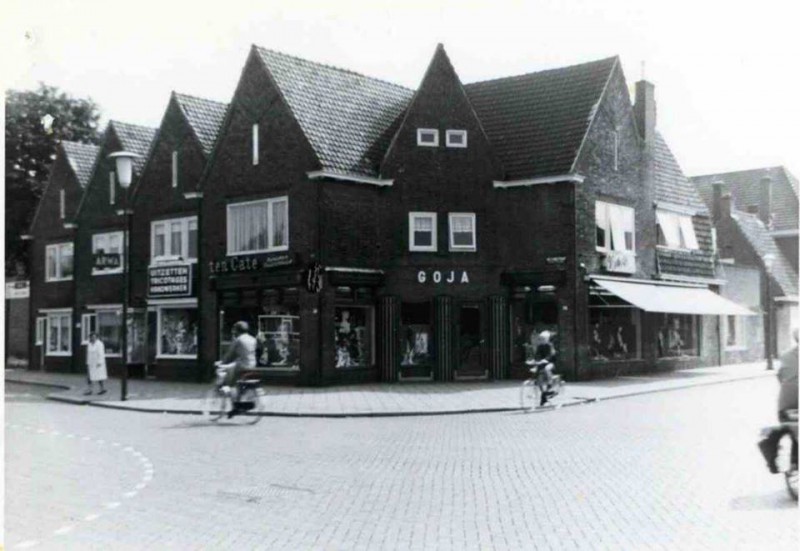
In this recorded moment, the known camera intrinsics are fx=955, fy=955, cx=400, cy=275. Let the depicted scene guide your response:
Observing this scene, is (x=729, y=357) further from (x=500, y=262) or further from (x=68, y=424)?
(x=68, y=424)

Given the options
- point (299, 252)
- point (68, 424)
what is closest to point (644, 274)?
point (299, 252)

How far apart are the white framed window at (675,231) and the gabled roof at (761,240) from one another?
2.21 meters

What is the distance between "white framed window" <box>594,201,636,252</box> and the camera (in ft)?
98.2

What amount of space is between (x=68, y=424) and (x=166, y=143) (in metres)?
15.9

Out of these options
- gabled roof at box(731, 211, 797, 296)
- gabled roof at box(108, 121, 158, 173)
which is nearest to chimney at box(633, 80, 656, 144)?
gabled roof at box(731, 211, 797, 296)

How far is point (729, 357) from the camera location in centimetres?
3516

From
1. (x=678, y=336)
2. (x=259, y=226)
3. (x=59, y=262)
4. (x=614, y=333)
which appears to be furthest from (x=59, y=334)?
(x=678, y=336)

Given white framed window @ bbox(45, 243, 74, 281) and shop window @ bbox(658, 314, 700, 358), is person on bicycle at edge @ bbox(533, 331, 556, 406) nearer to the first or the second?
shop window @ bbox(658, 314, 700, 358)

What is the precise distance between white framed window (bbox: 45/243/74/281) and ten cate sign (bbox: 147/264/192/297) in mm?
5936

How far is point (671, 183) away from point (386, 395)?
15694 millimetres

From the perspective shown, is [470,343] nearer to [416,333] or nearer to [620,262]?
[416,333]

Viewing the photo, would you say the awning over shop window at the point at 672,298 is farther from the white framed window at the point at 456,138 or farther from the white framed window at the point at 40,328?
the white framed window at the point at 40,328

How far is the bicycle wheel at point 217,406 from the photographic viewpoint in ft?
64.1

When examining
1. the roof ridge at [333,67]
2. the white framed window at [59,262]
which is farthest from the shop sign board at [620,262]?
the white framed window at [59,262]
